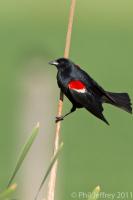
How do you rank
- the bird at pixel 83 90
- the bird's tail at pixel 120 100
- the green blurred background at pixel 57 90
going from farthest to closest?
the green blurred background at pixel 57 90, the bird at pixel 83 90, the bird's tail at pixel 120 100

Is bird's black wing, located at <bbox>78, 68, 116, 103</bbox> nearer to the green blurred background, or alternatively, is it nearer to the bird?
the bird

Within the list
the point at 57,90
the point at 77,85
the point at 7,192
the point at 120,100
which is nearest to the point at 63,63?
the point at 77,85

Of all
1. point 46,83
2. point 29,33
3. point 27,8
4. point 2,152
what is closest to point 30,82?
point 46,83

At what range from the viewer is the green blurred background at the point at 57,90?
496 centimetres

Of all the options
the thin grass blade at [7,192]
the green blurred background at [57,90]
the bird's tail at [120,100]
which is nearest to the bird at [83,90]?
the bird's tail at [120,100]

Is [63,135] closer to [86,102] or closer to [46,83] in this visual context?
[46,83]

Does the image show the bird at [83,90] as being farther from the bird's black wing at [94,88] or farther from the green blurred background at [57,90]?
the green blurred background at [57,90]

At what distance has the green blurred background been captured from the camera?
496cm

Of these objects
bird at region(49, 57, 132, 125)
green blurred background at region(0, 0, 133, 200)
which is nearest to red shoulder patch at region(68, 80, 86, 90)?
bird at region(49, 57, 132, 125)

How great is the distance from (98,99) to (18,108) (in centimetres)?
279

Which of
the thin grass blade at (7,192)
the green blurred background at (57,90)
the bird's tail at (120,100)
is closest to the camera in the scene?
the thin grass blade at (7,192)

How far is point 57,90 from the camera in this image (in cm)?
527

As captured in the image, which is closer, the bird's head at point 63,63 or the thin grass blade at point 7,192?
the thin grass blade at point 7,192

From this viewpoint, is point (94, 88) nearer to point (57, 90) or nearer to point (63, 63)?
point (63, 63)
